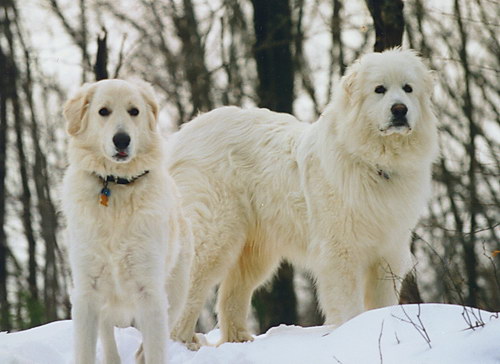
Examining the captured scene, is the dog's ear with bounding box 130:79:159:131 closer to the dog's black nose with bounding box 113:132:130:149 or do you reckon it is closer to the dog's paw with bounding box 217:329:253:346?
the dog's black nose with bounding box 113:132:130:149

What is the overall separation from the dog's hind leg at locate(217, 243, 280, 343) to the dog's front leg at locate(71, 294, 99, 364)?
2.58 m

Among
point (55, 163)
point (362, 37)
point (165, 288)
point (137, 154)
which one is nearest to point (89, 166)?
point (137, 154)

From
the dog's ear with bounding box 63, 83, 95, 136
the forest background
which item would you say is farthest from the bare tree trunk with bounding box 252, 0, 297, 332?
the dog's ear with bounding box 63, 83, 95, 136

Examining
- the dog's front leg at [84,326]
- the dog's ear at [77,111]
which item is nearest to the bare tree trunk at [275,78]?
the dog's ear at [77,111]

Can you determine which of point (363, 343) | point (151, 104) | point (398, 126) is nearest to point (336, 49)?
point (398, 126)

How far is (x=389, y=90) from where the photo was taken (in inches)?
268

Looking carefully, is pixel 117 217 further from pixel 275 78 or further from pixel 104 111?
pixel 275 78

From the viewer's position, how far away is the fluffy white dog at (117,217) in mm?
5160

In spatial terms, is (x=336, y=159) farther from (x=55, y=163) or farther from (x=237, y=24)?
(x=55, y=163)

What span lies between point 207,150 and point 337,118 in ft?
3.98

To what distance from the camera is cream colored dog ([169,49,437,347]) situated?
6.84 m

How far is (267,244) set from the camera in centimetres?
748

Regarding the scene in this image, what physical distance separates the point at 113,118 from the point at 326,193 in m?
2.30

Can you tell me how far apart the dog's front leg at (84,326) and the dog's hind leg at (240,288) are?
2.58m
